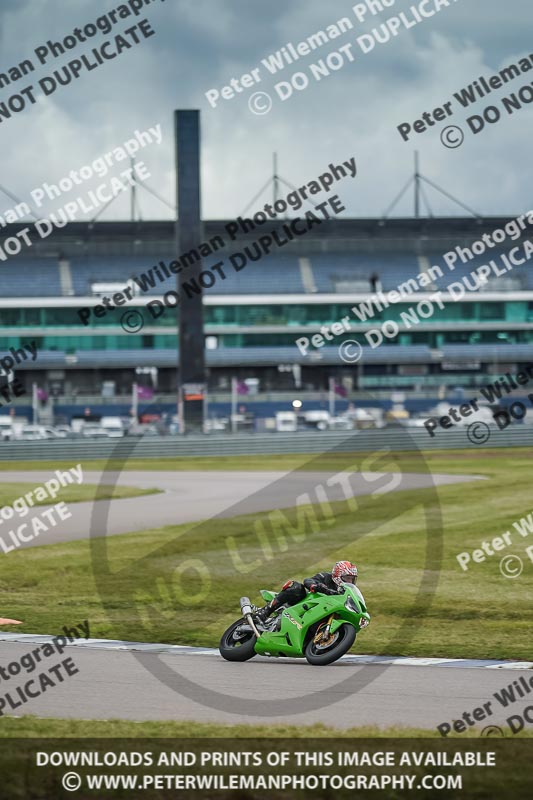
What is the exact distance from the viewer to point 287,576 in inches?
740

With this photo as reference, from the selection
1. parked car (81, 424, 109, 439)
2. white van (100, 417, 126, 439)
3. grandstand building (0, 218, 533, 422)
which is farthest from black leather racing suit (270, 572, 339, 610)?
grandstand building (0, 218, 533, 422)

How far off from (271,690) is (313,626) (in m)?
1.03

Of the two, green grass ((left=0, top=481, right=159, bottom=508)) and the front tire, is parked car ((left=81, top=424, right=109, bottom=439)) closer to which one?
green grass ((left=0, top=481, right=159, bottom=508))

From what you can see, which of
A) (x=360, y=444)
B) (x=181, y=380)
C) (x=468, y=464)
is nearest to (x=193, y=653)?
(x=468, y=464)

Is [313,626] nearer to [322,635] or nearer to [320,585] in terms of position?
[322,635]

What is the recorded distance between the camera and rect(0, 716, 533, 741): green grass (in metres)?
8.48

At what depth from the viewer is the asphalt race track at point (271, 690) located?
9336 millimetres

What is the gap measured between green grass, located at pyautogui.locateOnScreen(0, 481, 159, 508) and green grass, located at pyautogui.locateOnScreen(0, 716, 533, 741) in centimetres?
2244

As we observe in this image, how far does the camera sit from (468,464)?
46.3 metres

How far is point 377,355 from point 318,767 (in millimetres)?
82046

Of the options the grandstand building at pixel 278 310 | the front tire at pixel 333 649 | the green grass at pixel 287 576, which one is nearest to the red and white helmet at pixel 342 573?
the front tire at pixel 333 649

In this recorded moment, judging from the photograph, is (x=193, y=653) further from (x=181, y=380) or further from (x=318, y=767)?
(x=181, y=380)

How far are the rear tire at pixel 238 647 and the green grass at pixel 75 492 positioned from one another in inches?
790

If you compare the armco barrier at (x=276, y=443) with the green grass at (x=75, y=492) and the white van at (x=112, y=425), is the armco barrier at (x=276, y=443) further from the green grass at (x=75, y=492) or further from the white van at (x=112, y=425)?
the green grass at (x=75, y=492)
